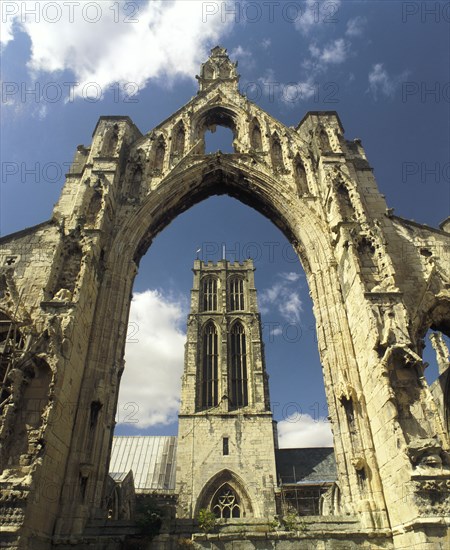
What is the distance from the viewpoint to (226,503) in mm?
29734

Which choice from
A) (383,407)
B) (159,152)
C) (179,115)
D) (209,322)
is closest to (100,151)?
(159,152)

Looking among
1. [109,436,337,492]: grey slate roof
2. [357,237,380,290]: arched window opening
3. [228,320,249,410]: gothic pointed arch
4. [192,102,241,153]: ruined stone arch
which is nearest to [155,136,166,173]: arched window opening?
[192,102,241,153]: ruined stone arch

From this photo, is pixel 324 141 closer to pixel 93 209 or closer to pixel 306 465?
pixel 93 209

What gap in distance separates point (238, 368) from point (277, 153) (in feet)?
95.6

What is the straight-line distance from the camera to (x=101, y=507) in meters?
7.66

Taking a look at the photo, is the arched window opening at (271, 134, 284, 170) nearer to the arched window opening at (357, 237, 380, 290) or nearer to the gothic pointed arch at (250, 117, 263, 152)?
the gothic pointed arch at (250, 117, 263, 152)

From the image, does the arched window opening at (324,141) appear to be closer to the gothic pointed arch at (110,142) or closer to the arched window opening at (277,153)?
the arched window opening at (277,153)

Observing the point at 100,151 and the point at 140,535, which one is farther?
the point at 100,151

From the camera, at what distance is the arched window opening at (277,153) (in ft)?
42.1

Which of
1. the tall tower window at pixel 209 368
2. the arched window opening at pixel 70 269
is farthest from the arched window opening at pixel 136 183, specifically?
the tall tower window at pixel 209 368

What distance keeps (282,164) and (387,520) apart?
32.9 feet

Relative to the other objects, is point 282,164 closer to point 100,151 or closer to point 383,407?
point 100,151

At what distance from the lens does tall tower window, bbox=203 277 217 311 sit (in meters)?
44.0

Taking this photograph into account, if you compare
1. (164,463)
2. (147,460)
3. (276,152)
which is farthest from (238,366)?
(276,152)
